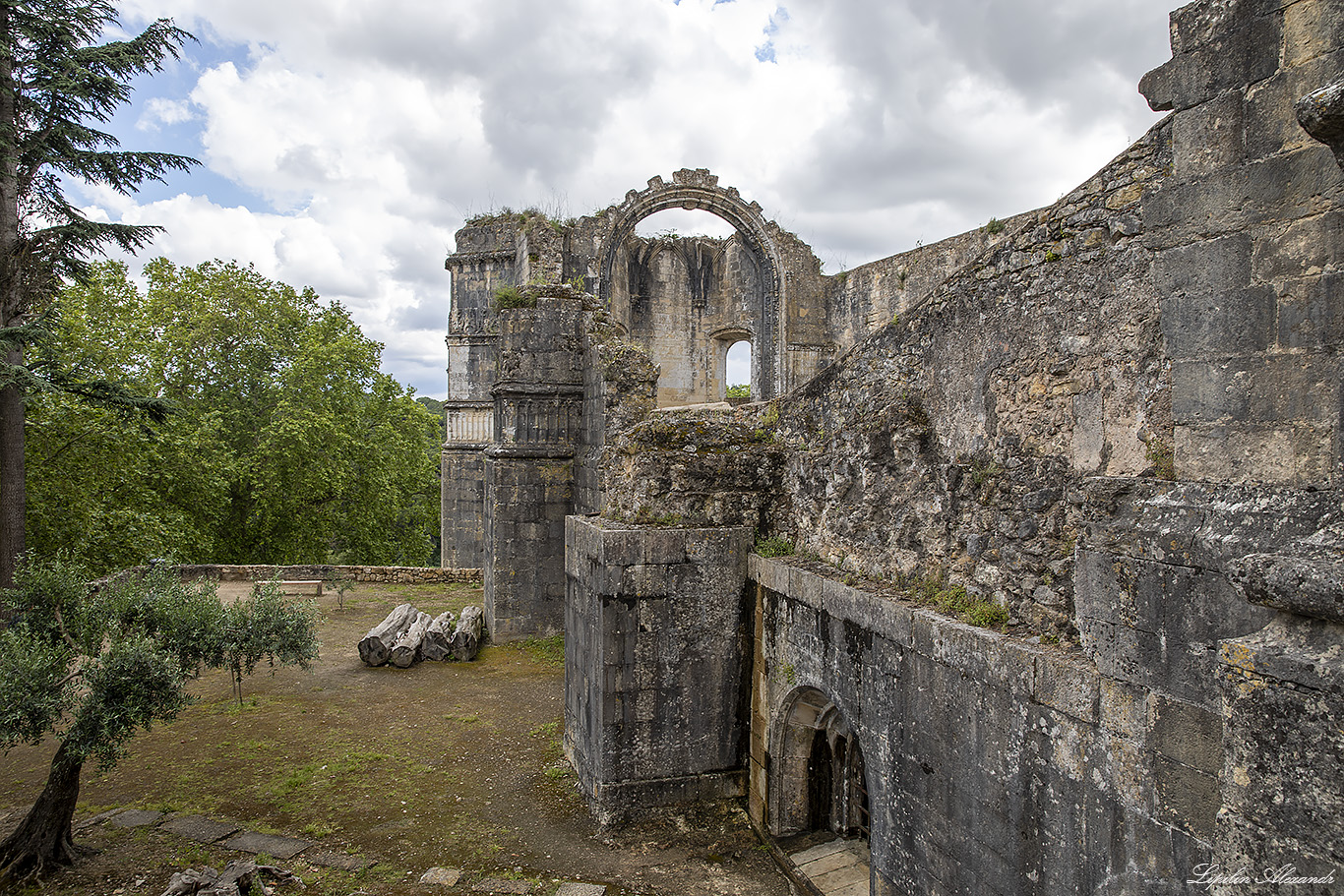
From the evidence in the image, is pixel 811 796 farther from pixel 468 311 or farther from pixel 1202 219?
pixel 468 311

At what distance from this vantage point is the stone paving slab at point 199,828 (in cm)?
613

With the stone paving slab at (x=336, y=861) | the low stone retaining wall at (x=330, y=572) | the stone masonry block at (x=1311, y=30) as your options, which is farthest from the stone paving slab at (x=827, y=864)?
the low stone retaining wall at (x=330, y=572)

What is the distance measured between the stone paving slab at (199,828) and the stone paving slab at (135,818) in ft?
0.55

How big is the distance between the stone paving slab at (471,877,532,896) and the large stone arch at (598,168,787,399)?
38.9ft

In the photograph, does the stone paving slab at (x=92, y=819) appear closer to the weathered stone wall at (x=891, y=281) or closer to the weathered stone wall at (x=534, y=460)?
the weathered stone wall at (x=534, y=460)

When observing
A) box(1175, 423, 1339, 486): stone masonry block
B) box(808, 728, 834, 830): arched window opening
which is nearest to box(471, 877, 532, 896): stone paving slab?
box(808, 728, 834, 830): arched window opening

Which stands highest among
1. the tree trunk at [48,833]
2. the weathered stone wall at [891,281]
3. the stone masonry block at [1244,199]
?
the weathered stone wall at [891,281]

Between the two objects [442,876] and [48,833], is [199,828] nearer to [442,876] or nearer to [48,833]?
[48,833]

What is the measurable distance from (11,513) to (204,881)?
8.07 m

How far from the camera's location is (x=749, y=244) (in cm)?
1689

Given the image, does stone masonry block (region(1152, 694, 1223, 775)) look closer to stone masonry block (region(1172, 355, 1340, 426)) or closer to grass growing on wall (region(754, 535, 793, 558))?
stone masonry block (region(1172, 355, 1340, 426))

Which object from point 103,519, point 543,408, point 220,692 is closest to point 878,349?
point 543,408

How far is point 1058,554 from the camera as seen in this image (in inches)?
130

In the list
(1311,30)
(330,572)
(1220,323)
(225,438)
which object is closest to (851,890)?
(1220,323)
